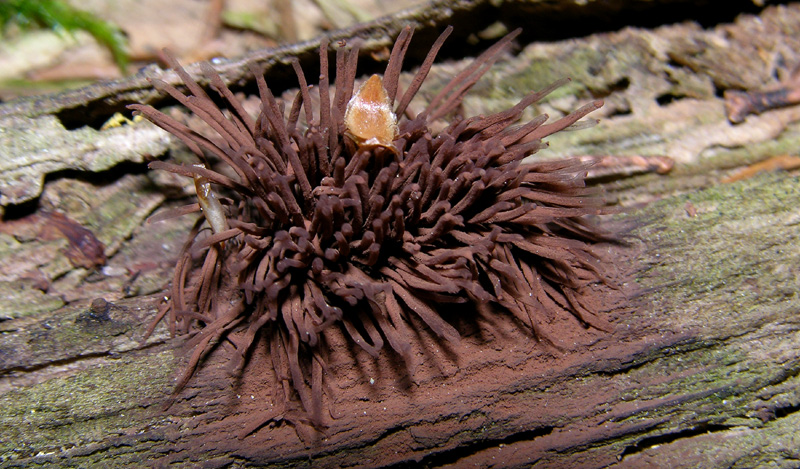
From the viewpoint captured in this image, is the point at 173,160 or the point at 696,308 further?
the point at 173,160

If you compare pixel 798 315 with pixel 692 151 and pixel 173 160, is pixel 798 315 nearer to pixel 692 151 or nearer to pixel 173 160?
pixel 692 151

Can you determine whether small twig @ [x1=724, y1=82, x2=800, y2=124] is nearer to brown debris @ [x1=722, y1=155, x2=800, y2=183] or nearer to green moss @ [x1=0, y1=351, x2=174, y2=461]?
brown debris @ [x1=722, y1=155, x2=800, y2=183]

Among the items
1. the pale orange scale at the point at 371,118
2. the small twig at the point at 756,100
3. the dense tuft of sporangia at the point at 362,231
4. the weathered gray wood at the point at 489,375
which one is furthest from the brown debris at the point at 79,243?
the small twig at the point at 756,100

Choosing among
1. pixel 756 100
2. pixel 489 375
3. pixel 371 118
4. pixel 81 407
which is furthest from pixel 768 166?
pixel 81 407

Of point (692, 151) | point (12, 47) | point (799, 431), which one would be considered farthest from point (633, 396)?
point (12, 47)

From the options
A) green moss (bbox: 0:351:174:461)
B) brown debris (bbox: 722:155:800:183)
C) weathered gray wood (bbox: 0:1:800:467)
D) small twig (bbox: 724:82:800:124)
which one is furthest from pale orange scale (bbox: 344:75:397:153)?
small twig (bbox: 724:82:800:124)

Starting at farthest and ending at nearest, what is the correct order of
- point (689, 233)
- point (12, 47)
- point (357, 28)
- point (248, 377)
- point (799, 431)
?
point (12, 47) < point (357, 28) < point (689, 233) < point (799, 431) < point (248, 377)

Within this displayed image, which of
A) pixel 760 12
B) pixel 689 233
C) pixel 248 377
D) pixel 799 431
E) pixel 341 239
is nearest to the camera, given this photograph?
pixel 341 239
